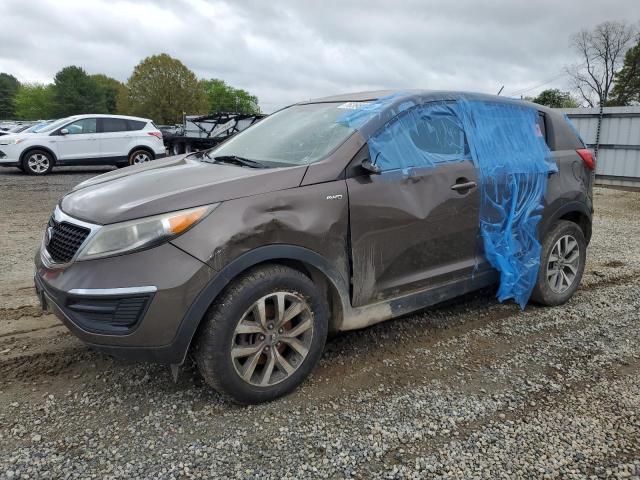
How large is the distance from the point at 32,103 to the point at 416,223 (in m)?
96.7

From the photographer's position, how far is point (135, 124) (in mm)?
14734

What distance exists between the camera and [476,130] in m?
3.77

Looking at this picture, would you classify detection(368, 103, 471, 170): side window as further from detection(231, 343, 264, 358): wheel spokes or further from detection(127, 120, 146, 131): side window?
detection(127, 120, 146, 131): side window

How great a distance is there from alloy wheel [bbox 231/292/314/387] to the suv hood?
607 mm

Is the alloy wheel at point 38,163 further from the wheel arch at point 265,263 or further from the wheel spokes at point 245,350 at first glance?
the wheel spokes at point 245,350

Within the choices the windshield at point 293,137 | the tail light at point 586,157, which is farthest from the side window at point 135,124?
the tail light at point 586,157

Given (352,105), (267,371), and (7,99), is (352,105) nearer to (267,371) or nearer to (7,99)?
(267,371)

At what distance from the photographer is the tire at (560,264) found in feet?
13.8

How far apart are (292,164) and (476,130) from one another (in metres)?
1.53

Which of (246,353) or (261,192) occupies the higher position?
(261,192)

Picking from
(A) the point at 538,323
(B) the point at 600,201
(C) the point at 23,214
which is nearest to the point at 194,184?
(A) the point at 538,323

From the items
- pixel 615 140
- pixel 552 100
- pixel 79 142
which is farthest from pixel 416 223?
pixel 552 100

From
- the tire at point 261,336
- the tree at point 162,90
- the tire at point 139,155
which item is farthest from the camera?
the tree at point 162,90

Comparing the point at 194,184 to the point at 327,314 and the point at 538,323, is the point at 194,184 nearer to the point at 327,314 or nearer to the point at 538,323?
the point at 327,314
